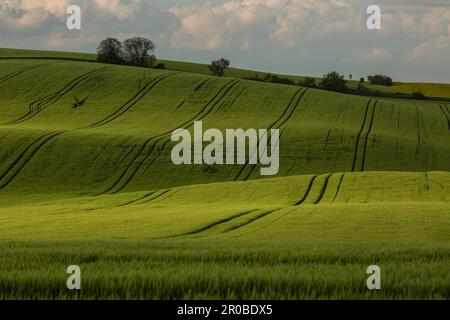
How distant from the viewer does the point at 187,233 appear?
24062 millimetres

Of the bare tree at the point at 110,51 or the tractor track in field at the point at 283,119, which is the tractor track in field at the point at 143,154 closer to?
the tractor track in field at the point at 283,119

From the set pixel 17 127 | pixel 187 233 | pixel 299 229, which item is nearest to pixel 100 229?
pixel 187 233

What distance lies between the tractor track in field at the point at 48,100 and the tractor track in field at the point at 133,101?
296 inches

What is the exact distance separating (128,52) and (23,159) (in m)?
61.2

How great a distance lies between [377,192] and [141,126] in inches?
1469

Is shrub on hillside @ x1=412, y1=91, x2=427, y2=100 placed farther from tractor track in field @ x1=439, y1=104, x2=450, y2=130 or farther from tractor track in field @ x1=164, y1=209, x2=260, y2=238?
tractor track in field @ x1=164, y1=209, x2=260, y2=238

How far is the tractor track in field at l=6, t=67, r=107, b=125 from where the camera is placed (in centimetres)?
7577

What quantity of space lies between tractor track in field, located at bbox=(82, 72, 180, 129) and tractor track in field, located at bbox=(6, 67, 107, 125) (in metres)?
7.51

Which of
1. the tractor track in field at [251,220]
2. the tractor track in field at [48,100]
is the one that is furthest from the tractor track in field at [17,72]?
the tractor track in field at [251,220]

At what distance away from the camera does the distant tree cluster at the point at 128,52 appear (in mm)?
112688

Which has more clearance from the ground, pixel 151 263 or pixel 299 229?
pixel 151 263

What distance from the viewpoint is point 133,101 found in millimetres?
83062

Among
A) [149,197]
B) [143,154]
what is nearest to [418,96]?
[143,154]
